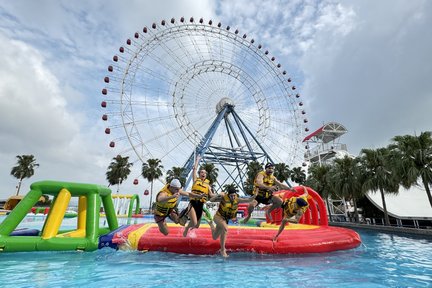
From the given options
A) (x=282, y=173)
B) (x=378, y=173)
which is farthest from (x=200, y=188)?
(x=282, y=173)

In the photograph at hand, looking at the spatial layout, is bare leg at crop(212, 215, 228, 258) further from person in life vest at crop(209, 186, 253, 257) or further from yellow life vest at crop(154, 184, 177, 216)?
yellow life vest at crop(154, 184, 177, 216)

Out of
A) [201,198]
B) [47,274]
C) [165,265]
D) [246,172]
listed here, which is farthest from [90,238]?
[246,172]

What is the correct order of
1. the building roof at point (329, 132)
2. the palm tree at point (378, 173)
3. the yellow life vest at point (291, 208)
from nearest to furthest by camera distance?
1. the yellow life vest at point (291, 208)
2. the palm tree at point (378, 173)
3. the building roof at point (329, 132)

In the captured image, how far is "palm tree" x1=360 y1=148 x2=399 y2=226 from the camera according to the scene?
24375 millimetres

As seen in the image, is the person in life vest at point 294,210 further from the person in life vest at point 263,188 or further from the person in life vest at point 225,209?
the person in life vest at point 225,209

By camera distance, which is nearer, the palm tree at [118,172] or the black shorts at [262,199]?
the black shorts at [262,199]

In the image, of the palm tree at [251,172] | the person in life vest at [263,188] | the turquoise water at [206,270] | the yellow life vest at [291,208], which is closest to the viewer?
the turquoise water at [206,270]

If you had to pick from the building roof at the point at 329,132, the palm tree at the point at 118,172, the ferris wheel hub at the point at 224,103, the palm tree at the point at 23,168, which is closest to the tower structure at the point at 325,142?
the building roof at the point at 329,132

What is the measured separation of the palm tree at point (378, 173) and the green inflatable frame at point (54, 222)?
77.5 feet

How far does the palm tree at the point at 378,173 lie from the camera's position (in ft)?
80.0

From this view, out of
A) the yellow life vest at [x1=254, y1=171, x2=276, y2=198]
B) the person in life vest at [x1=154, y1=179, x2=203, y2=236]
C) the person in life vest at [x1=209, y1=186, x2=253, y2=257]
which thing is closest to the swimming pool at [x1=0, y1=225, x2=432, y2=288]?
the person in life vest at [x1=209, y1=186, x2=253, y2=257]

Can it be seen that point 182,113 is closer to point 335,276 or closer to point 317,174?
point 317,174

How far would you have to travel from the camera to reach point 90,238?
8977 millimetres

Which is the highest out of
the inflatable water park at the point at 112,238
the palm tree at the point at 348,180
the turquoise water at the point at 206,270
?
the palm tree at the point at 348,180
